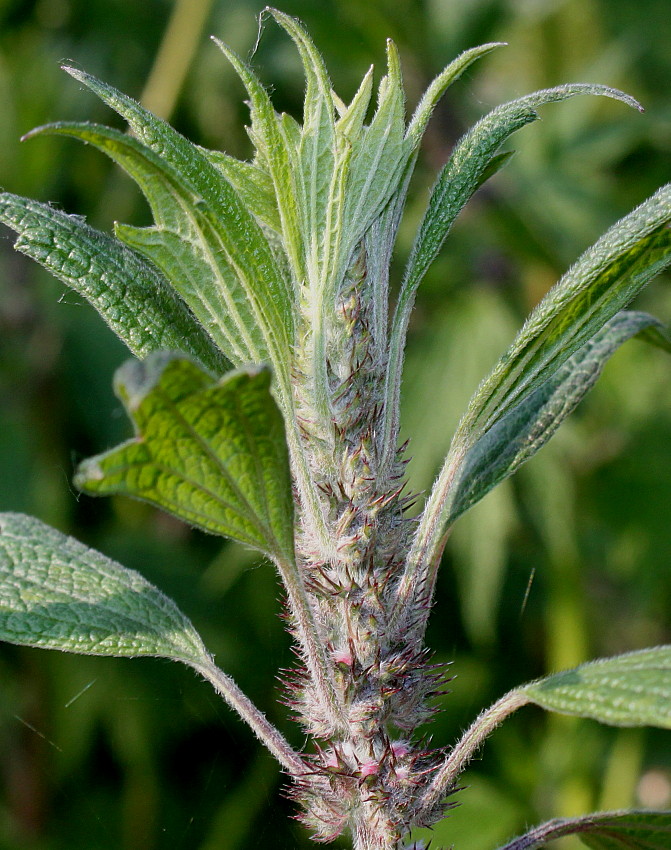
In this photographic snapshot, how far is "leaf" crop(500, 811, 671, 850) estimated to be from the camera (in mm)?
639

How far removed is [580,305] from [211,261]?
0.95 ft

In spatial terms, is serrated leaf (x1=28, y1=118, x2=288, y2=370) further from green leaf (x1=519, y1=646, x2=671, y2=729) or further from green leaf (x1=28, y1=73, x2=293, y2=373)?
green leaf (x1=519, y1=646, x2=671, y2=729)

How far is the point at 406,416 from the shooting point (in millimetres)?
2137

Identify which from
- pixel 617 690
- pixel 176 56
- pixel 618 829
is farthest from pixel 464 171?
pixel 176 56

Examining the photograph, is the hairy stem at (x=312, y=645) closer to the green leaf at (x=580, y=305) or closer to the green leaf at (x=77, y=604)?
the green leaf at (x=77, y=604)

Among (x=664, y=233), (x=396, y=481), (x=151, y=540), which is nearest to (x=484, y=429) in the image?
(x=396, y=481)

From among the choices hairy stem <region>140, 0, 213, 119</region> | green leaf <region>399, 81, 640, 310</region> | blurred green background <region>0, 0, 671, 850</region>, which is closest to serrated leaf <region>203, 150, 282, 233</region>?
green leaf <region>399, 81, 640, 310</region>

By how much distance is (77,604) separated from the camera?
0.68 metres

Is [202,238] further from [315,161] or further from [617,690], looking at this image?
[617,690]

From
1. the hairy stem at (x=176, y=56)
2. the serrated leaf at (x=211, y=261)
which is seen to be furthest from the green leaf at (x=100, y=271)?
the hairy stem at (x=176, y=56)

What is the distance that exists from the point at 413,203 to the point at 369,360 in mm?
1880

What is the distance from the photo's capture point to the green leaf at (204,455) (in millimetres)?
464

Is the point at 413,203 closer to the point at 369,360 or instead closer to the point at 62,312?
the point at 62,312

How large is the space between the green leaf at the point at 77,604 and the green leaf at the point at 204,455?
148mm
